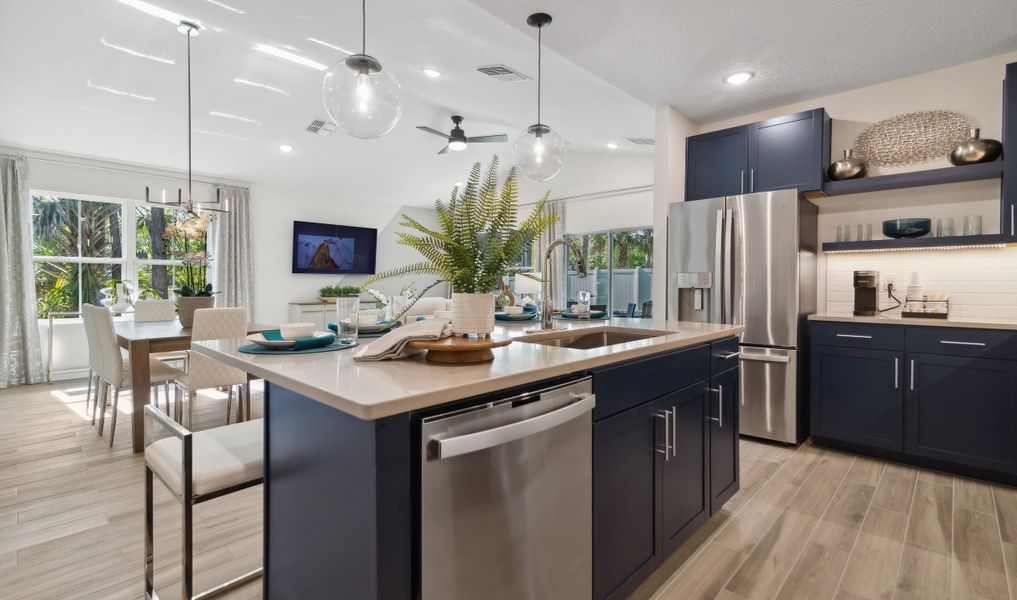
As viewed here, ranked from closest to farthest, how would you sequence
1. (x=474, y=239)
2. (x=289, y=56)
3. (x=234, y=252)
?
(x=474, y=239) → (x=289, y=56) → (x=234, y=252)

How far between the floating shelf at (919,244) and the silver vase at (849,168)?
1.57ft

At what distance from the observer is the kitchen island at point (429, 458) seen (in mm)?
967

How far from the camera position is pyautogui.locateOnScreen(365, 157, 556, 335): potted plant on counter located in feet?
4.49

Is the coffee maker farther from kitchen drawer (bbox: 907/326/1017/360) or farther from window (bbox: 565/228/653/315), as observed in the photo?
window (bbox: 565/228/653/315)

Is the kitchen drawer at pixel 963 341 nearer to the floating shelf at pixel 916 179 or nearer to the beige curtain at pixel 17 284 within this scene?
the floating shelf at pixel 916 179

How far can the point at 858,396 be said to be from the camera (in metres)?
3.09

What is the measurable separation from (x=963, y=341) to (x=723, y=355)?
1671 mm

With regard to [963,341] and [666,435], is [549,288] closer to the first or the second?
[666,435]

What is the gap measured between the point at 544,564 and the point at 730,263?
289 cm

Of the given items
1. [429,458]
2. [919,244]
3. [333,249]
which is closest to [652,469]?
[429,458]

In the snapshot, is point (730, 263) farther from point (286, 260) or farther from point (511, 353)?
point (286, 260)

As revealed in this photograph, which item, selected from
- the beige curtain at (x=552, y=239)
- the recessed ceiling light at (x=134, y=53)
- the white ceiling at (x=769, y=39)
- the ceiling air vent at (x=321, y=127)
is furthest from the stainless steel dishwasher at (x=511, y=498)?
the beige curtain at (x=552, y=239)

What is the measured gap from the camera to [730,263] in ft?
11.5

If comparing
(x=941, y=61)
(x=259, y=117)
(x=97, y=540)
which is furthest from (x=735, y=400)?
(x=259, y=117)
